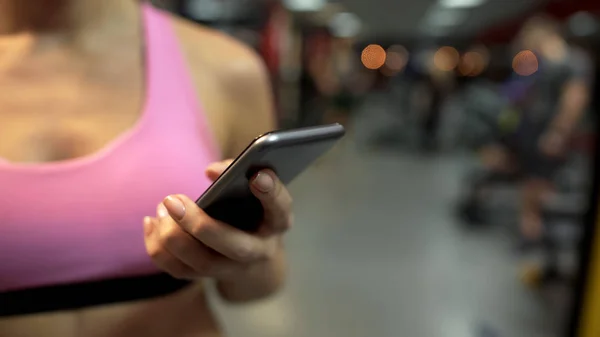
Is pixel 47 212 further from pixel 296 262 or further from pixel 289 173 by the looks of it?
pixel 296 262

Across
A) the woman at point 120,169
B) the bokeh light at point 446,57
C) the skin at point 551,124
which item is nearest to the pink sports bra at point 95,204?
the woman at point 120,169

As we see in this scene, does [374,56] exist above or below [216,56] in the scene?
below

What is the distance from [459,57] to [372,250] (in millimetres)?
14437

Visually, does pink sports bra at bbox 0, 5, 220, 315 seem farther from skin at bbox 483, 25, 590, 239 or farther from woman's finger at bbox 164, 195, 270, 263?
skin at bbox 483, 25, 590, 239

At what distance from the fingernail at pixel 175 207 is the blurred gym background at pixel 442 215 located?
17 cm

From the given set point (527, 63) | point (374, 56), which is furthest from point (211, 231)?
point (374, 56)

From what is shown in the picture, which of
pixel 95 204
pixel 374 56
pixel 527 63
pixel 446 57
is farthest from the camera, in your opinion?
pixel 374 56

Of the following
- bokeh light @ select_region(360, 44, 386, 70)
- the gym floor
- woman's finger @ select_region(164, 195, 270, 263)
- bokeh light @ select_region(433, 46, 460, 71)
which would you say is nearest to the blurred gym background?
the gym floor

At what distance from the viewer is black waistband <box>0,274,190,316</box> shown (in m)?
0.62

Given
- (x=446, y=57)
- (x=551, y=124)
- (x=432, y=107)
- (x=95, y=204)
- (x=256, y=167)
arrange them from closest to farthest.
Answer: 1. (x=256, y=167)
2. (x=95, y=204)
3. (x=551, y=124)
4. (x=432, y=107)
5. (x=446, y=57)

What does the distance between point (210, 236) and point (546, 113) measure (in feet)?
9.80

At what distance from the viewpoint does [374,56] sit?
2105 centimetres

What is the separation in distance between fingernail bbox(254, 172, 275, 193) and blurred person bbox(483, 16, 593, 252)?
9.20 feet

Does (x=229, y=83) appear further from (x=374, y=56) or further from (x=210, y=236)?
(x=374, y=56)
